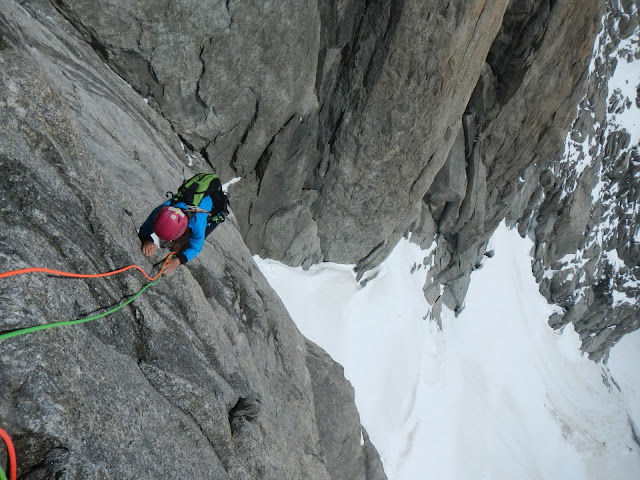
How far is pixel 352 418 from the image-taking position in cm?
1213

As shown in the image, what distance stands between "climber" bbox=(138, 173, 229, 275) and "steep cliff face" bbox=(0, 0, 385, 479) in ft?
0.87

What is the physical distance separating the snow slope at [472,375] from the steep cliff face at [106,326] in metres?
8.56

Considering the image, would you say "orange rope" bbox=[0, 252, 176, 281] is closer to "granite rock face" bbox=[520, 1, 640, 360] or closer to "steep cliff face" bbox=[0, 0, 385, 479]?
"steep cliff face" bbox=[0, 0, 385, 479]

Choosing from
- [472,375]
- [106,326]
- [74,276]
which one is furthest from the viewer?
[472,375]

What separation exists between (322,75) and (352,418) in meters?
9.91

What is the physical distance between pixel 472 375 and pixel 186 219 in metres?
26.8

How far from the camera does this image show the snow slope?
19266 millimetres

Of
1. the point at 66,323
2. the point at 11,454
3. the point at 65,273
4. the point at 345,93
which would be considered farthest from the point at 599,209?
the point at 11,454

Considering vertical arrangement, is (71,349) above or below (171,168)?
below

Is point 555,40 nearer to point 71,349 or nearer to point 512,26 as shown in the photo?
point 512,26

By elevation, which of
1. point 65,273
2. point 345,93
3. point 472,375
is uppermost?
point 345,93

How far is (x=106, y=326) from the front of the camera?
4699mm

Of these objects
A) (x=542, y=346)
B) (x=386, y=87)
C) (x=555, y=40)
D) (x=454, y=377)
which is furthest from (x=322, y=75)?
(x=542, y=346)

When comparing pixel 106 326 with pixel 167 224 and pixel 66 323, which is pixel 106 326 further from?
pixel 167 224
